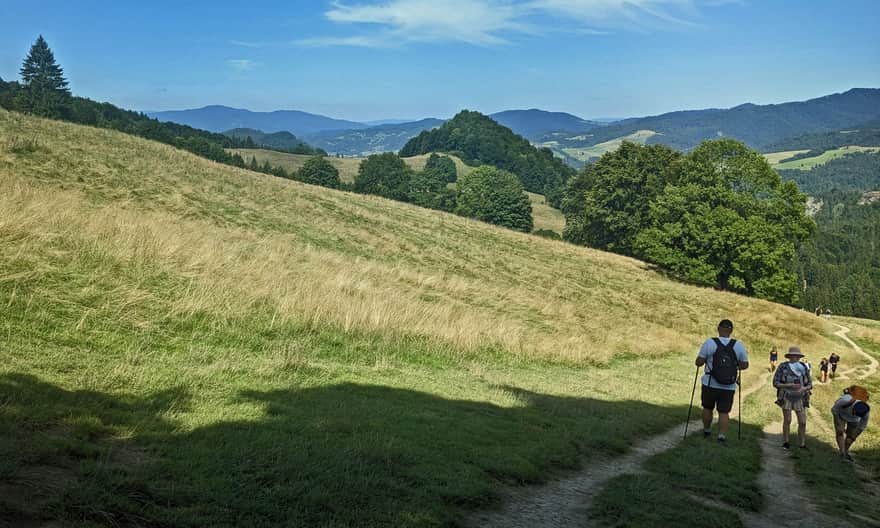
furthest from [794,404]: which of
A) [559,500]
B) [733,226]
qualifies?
[733,226]

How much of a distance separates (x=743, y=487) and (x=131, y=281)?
39.5ft

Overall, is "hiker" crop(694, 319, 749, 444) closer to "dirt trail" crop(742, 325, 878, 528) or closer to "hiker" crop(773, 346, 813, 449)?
"dirt trail" crop(742, 325, 878, 528)

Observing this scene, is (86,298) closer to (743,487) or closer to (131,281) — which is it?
(131,281)

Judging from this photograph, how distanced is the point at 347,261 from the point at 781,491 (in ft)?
59.6

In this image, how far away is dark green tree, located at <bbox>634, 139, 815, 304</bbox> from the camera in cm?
5391

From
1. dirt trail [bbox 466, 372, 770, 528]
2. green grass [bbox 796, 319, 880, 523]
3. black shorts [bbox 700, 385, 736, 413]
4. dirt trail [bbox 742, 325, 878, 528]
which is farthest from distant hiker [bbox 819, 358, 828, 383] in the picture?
dirt trail [bbox 466, 372, 770, 528]

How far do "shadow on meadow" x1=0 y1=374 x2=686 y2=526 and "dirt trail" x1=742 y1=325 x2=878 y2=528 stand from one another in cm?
284

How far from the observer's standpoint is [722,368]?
1309cm

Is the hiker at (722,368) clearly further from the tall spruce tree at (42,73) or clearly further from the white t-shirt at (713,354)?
the tall spruce tree at (42,73)

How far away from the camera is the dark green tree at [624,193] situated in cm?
7375

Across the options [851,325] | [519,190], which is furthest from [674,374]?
[519,190]

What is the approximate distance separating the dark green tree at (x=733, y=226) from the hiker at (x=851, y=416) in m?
42.1

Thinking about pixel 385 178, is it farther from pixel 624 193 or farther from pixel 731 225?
pixel 731 225

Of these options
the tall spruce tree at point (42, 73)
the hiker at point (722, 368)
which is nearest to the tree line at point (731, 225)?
the hiker at point (722, 368)
